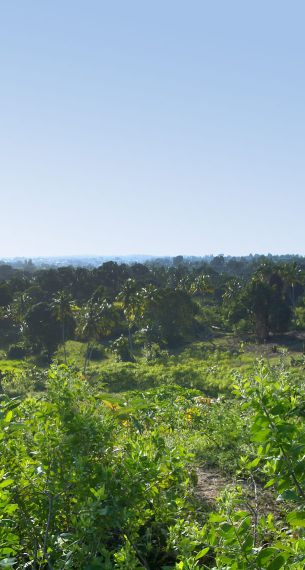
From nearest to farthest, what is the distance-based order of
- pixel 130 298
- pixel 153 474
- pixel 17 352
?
1. pixel 153 474
2. pixel 17 352
3. pixel 130 298

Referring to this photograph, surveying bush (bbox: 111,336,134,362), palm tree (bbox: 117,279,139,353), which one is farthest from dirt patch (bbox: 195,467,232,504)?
palm tree (bbox: 117,279,139,353)

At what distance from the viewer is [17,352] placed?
53250mm

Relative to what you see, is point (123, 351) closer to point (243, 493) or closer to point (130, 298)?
point (130, 298)

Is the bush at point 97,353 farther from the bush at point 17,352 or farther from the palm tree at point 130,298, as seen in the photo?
the bush at point 17,352

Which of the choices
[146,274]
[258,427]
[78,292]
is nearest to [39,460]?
[258,427]

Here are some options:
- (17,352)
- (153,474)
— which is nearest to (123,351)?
(17,352)

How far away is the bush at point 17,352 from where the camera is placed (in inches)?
2078

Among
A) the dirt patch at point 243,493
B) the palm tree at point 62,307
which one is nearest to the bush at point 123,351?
the palm tree at point 62,307

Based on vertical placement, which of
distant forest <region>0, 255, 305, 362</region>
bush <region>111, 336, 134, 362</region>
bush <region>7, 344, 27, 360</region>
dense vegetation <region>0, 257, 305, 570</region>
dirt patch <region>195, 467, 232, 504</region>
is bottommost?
bush <region>7, 344, 27, 360</region>

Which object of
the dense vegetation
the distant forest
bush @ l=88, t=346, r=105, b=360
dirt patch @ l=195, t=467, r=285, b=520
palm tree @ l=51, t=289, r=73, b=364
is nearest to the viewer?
the dense vegetation

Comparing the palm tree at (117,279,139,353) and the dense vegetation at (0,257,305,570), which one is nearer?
the dense vegetation at (0,257,305,570)

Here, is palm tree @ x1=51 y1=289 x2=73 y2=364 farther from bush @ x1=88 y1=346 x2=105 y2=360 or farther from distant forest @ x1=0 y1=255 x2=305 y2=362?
bush @ x1=88 y1=346 x2=105 y2=360

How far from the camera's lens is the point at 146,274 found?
8450 cm

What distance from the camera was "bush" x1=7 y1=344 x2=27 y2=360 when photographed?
5278 cm
